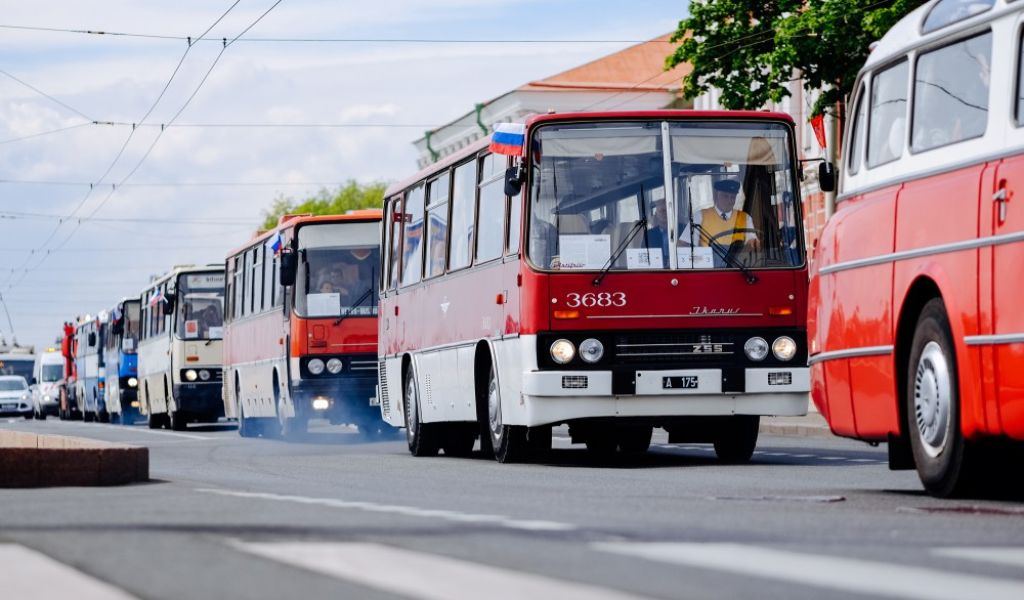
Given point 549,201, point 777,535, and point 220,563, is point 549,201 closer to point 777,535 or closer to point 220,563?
point 777,535

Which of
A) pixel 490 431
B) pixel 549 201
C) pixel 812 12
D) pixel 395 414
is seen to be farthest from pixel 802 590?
pixel 812 12

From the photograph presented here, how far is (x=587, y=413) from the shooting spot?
19156mm

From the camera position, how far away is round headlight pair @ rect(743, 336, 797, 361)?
1942 cm

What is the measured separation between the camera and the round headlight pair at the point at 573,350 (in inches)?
755

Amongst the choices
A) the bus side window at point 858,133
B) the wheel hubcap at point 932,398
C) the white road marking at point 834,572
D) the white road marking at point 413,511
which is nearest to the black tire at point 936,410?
the wheel hubcap at point 932,398

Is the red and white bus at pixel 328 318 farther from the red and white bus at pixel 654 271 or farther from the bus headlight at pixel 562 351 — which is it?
the bus headlight at pixel 562 351

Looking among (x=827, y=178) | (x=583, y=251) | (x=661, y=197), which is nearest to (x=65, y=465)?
(x=583, y=251)

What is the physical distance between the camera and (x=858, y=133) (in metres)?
14.7

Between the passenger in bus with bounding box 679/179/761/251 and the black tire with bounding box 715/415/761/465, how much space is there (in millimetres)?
1695

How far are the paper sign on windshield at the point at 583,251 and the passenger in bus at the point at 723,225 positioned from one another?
68 centimetres

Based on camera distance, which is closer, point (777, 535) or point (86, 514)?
point (777, 535)

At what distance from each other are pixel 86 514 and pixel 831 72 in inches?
1107

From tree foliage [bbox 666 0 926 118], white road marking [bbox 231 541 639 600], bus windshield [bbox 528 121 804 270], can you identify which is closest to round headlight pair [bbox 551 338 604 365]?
bus windshield [bbox 528 121 804 270]

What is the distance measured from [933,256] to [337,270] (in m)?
19.7
